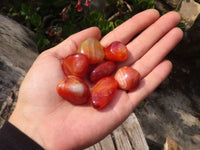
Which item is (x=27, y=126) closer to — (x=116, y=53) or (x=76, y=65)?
(x=76, y=65)

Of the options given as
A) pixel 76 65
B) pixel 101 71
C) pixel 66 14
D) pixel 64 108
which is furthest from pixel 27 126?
pixel 66 14

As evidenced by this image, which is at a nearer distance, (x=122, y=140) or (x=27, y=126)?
(x=27, y=126)

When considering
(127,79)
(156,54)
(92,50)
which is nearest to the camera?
(127,79)

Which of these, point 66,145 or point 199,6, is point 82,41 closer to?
point 66,145

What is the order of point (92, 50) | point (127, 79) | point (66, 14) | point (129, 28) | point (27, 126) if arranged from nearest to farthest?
1. point (27, 126)
2. point (127, 79)
3. point (92, 50)
4. point (129, 28)
5. point (66, 14)

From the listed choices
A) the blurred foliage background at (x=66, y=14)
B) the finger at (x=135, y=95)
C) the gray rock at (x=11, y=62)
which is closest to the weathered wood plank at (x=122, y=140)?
the finger at (x=135, y=95)

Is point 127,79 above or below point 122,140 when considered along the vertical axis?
above

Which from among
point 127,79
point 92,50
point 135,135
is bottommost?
point 135,135

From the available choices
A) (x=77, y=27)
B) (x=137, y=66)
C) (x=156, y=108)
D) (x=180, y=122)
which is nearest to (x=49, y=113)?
(x=137, y=66)
